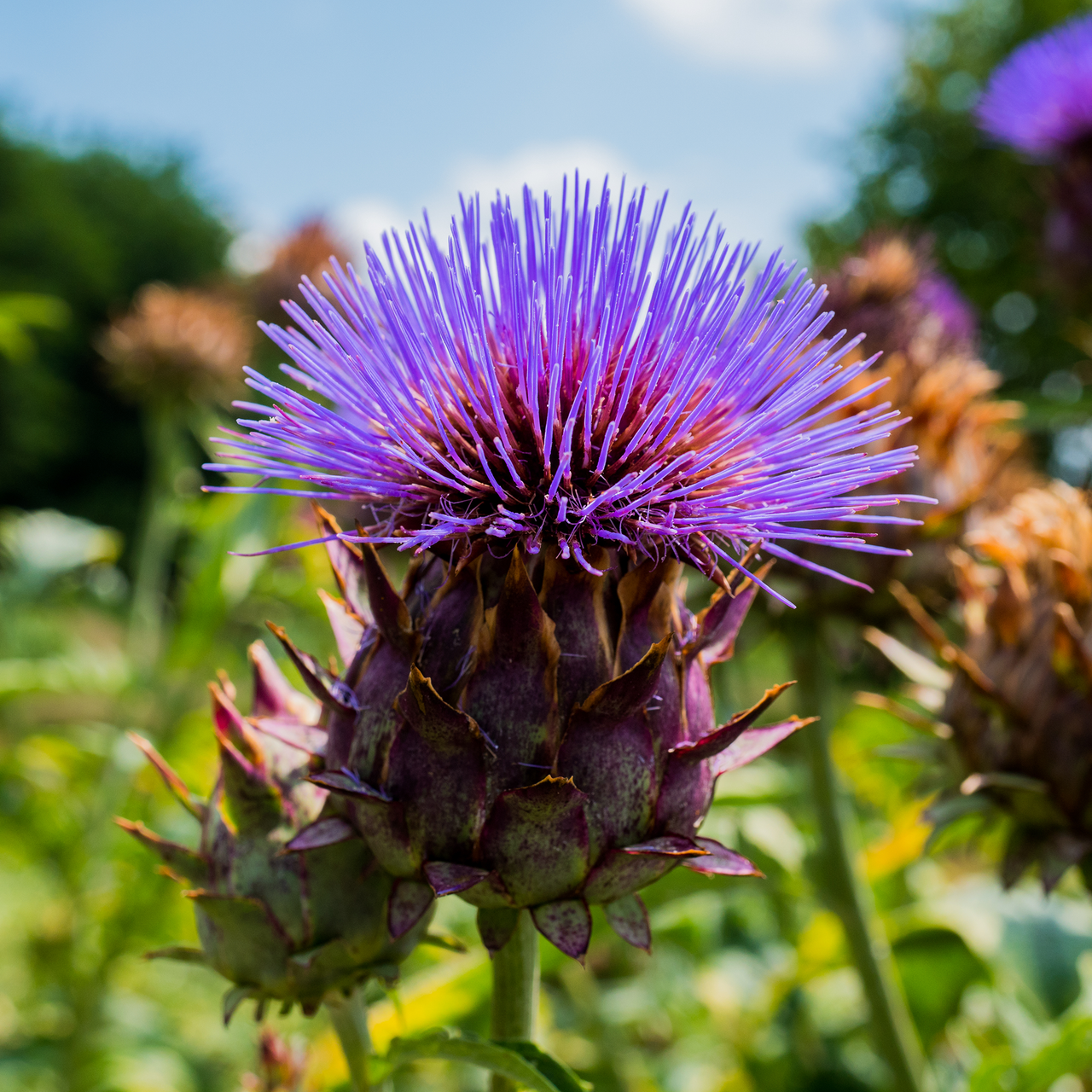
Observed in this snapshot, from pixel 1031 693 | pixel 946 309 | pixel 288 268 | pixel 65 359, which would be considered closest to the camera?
pixel 1031 693

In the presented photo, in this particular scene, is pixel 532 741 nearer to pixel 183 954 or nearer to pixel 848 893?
pixel 183 954

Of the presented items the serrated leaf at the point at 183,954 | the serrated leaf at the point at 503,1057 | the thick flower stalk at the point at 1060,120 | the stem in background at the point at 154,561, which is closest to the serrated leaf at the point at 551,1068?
the serrated leaf at the point at 503,1057

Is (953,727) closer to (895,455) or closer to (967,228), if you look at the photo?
(895,455)

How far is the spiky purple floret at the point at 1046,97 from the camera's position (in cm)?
269

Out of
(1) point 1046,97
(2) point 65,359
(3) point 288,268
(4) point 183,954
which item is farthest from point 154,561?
(2) point 65,359

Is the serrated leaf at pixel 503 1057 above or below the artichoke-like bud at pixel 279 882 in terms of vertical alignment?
below

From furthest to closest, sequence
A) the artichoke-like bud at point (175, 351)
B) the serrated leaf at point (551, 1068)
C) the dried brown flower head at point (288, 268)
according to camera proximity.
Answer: the dried brown flower head at point (288, 268) → the artichoke-like bud at point (175, 351) → the serrated leaf at point (551, 1068)

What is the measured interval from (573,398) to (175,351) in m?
2.91

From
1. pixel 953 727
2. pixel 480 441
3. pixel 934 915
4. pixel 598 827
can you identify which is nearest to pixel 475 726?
pixel 598 827

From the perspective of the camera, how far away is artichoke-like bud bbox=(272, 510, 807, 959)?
30.2 inches

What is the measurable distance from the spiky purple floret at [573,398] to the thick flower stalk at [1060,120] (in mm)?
2219

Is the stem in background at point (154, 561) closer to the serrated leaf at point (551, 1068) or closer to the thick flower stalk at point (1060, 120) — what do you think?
the serrated leaf at point (551, 1068)

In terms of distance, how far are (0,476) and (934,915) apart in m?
16.0

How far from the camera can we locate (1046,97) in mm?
2711
